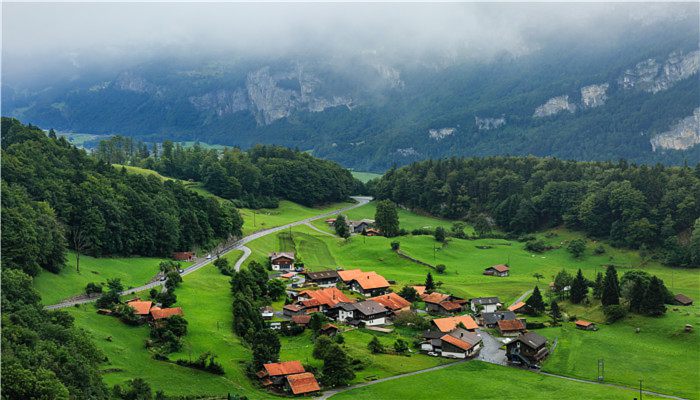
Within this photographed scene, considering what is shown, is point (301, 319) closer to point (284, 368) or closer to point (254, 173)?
point (284, 368)

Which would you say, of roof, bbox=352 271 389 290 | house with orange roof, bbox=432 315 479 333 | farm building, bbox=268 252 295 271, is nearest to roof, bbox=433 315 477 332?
house with orange roof, bbox=432 315 479 333

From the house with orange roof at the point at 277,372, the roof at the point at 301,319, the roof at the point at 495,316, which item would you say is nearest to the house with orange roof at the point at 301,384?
the house with orange roof at the point at 277,372

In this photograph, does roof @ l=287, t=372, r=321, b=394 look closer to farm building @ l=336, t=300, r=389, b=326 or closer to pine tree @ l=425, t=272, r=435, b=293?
farm building @ l=336, t=300, r=389, b=326

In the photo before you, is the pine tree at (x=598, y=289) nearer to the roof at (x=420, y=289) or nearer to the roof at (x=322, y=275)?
the roof at (x=420, y=289)

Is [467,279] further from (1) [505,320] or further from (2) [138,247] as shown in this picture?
(2) [138,247]

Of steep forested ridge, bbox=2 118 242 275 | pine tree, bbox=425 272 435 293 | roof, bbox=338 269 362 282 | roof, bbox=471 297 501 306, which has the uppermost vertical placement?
steep forested ridge, bbox=2 118 242 275

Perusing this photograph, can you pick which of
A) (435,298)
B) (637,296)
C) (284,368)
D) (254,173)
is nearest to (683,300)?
(637,296)
